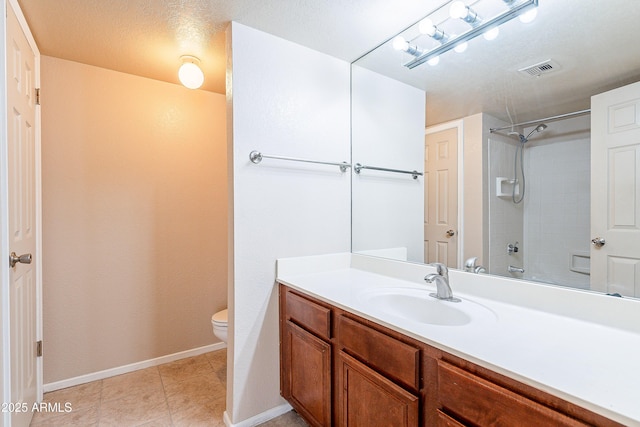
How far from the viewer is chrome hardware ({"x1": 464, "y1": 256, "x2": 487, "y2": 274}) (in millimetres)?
1367

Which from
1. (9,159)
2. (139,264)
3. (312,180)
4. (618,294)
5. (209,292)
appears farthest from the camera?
(209,292)

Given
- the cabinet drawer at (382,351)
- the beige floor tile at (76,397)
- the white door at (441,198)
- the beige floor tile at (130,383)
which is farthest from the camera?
the beige floor tile at (130,383)

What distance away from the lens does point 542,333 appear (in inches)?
36.1

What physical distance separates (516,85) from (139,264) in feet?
8.51

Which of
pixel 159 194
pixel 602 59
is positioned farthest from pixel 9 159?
pixel 602 59

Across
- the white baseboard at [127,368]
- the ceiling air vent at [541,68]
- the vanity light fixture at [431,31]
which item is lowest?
the white baseboard at [127,368]

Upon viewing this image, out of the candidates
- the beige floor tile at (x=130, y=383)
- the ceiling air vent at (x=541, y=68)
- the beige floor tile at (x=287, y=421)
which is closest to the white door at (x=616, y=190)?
the ceiling air vent at (x=541, y=68)

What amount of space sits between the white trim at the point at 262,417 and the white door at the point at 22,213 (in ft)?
3.08

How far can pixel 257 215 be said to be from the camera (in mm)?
1639

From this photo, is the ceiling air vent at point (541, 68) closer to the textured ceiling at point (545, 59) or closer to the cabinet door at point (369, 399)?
the textured ceiling at point (545, 59)

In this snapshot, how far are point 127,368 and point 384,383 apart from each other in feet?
6.70

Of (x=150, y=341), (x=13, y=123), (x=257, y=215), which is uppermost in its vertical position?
(x=13, y=123)

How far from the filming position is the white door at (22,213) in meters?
1.30

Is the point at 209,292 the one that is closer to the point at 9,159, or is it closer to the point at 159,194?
the point at 159,194
